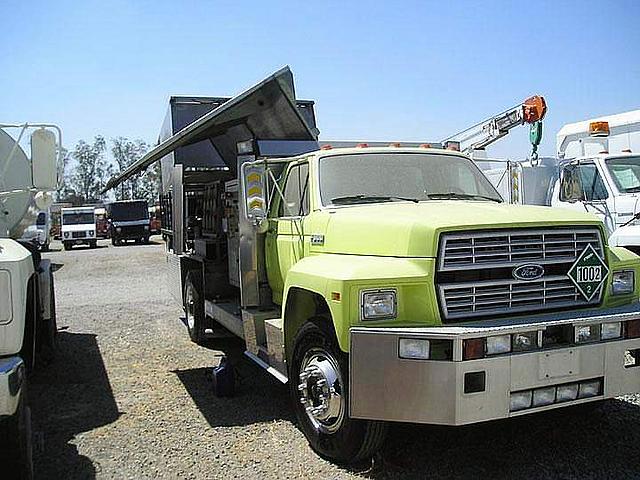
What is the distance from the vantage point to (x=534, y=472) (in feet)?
14.1

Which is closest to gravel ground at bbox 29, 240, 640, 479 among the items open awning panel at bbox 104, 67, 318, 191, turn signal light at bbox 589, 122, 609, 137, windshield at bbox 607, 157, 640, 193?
open awning panel at bbox 104, 67, 318, 191

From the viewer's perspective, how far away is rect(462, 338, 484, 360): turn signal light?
3.77 m

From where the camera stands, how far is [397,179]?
5535 mm

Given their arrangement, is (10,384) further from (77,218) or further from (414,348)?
(77,218)

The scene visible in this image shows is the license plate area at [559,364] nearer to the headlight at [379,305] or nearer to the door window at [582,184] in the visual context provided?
the headlight at [379,305]

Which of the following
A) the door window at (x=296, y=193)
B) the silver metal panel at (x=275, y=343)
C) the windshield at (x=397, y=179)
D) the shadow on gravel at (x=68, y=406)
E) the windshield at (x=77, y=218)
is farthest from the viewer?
the windshield at (x=77, y=218)

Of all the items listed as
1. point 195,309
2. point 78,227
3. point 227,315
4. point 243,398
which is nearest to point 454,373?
point 243,398

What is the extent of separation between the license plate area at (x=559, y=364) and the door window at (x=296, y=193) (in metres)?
2.33

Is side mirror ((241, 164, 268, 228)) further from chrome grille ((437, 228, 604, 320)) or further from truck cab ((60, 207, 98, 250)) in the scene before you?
truck cab ((60, 207, 98, 250))

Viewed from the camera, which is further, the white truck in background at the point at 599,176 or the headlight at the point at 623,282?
the white truck in background at the point at 599,176

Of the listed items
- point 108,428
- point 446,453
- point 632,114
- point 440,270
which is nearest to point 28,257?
point 108,428

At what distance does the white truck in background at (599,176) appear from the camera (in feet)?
31.8

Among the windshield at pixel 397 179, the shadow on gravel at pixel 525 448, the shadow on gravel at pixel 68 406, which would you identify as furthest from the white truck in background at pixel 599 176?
the shadow on gravel at pixel 68 406

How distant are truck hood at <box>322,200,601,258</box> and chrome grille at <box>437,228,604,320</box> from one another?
7 centimetres
